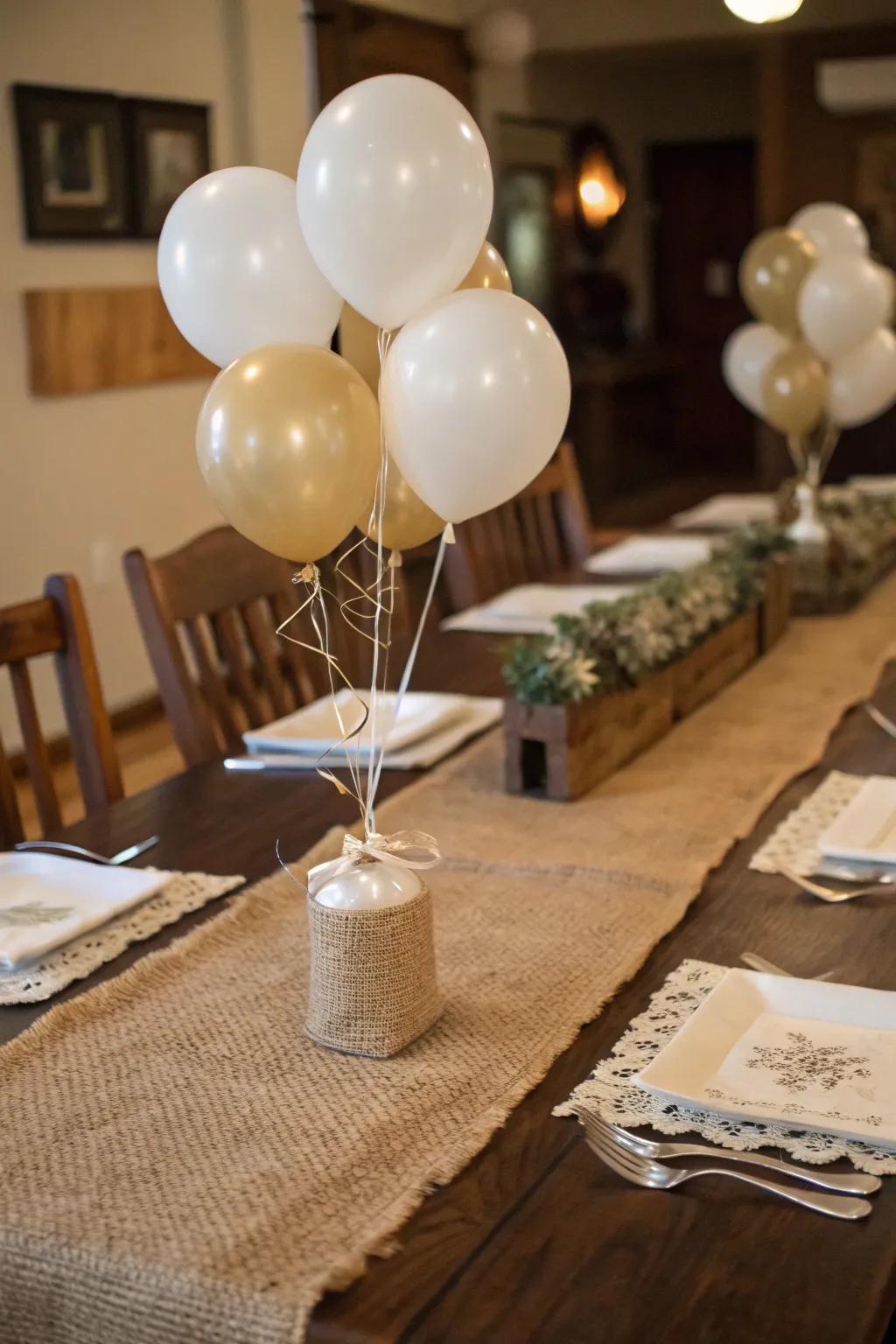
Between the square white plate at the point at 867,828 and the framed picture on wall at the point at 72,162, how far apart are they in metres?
3.28

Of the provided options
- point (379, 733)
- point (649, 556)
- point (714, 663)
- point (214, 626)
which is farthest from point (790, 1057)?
point (649, 556)

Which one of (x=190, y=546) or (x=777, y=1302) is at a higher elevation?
(x=190, y=546)

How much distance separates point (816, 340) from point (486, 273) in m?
1.82

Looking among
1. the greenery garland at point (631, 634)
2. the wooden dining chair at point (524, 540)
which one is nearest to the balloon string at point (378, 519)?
the greenery garland at point (631, 634)

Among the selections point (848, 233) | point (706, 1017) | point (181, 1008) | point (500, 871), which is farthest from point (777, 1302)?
point (848, 233)

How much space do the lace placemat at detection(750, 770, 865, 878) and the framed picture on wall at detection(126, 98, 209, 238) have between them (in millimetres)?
3417

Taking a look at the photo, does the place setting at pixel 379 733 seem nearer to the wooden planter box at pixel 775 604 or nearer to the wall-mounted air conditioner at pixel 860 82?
the wooden planter box at pixel 775 604

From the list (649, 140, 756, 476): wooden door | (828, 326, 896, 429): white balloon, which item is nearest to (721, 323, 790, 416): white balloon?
(828, 326, 896, 429): white balloon

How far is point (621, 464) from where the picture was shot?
8836mm

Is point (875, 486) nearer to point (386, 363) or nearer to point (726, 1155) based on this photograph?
point (386, 363)

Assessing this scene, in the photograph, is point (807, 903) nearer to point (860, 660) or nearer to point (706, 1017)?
point (706, 1017)

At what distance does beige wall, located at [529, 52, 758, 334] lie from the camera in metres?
9.66

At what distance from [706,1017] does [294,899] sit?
18.7 inches

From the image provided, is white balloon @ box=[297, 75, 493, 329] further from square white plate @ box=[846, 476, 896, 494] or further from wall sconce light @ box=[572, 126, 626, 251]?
wall sconce light @ box=[572, 126, 626, 251]
